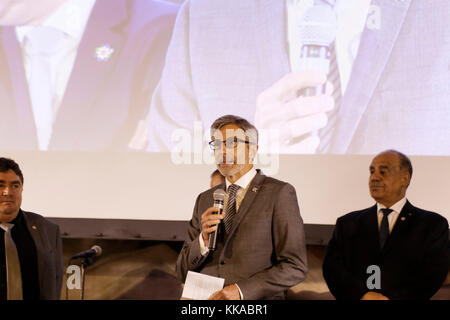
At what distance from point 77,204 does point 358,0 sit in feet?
8.53

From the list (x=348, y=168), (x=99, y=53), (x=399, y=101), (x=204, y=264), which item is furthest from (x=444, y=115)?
(x=99, y=53)

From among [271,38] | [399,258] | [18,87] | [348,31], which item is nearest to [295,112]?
[271,38]

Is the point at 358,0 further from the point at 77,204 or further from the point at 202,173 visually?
the point at 77,204

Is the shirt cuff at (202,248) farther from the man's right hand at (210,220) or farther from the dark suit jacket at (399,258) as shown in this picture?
the dark suit jacket at (399,258)

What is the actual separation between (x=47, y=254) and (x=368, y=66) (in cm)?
243

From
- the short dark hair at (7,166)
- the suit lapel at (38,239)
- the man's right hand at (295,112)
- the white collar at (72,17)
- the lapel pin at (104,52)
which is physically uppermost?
the white collar at (72,17)

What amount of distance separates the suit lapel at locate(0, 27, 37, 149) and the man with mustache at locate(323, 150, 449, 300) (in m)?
2.46

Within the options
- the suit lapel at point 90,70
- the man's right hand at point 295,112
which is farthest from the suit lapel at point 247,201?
the suit lapel at point 90,70

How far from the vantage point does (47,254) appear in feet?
9.04

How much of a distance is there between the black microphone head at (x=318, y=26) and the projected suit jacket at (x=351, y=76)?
153 millimetres

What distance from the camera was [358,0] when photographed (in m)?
3.52

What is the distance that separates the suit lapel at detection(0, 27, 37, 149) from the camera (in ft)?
12.8

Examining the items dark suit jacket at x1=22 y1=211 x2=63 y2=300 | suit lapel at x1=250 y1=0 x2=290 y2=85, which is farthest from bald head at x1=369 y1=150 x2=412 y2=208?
dark suit jacket at x1=22 y1=211 x2=63 y2=300

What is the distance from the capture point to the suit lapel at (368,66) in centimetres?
347
